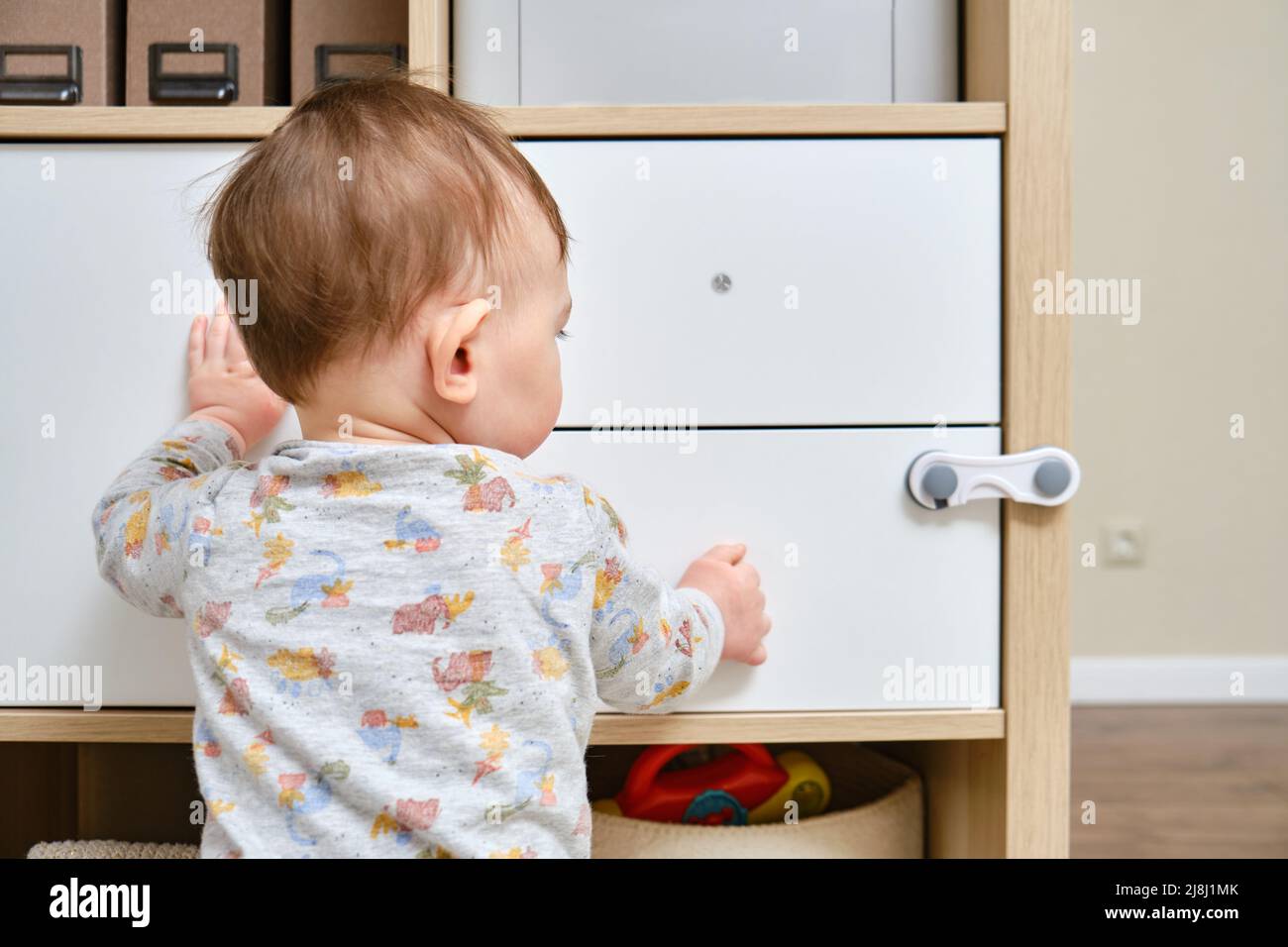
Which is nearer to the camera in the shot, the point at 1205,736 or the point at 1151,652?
the point at 1205,736

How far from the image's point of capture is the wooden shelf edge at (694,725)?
79 cm

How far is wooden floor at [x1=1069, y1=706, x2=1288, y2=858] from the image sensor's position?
4.62 ft

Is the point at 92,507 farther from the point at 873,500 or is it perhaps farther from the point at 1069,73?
the point at 1069,73

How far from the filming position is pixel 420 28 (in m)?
0.79

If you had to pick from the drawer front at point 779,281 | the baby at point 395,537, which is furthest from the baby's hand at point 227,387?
the drawer front at point 779,281

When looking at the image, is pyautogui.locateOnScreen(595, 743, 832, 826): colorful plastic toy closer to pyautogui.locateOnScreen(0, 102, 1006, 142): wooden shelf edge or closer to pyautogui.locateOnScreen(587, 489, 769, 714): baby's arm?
pyautogui.locateOnScreen(587, 489, 769, 714): baby's arm

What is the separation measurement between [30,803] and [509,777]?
817mm

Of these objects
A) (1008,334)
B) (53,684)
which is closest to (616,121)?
(1008,334)

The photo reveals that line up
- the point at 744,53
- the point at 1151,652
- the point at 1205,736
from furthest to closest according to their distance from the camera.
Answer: the point at 1151,652, the point at 1205,736, the point at 744,53

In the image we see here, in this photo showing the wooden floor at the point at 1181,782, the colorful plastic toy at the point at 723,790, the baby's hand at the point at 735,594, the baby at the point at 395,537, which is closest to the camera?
the baby at the point at 395,537

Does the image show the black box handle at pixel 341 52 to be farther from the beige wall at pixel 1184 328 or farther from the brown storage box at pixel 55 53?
the beige wall at pixel 1184 328

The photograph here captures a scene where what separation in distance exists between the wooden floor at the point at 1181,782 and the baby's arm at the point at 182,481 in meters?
1.07

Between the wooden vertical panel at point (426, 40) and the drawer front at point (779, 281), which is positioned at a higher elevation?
the wooden vertical panel at point (426, 40)
